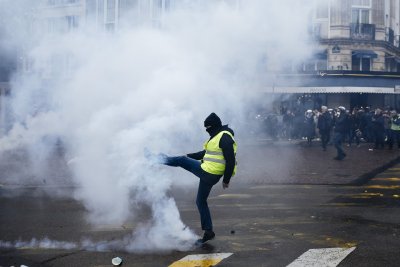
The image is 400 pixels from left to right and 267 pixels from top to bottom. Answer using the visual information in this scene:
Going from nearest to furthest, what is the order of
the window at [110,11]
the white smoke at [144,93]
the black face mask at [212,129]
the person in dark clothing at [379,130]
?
1. the black face mask at [212,129]
2. the white smoke at [144,93]
3. the window at [110,11]
4. the person in dark clothing at [379,130]

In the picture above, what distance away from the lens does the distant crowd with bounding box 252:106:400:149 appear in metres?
24.2

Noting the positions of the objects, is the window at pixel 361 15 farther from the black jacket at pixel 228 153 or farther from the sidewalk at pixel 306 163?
the black jacket at pixel 228 153

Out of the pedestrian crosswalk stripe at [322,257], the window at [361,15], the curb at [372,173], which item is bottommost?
the pedestrian crosswalk stripe at [322,257]

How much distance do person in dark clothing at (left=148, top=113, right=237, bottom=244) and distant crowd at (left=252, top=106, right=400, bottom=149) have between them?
16404 mm

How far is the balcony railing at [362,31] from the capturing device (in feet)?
121

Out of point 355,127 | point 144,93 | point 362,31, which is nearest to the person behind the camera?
point 144,93

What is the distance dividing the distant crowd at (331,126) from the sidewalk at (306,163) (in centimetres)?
61

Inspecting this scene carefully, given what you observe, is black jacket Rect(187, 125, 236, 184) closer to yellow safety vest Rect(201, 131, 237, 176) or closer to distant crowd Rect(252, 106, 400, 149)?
yellow safety vest Rect(201, 131, 237, 176)

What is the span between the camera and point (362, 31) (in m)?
36.8

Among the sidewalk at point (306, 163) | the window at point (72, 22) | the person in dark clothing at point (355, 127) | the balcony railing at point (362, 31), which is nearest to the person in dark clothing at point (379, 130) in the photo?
the sidewalk at point (306, 163)

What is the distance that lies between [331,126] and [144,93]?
15.4m

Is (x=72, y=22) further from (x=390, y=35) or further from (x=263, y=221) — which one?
(x=390, y=35)

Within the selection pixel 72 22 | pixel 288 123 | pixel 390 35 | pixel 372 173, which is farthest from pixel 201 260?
pixel 390 35

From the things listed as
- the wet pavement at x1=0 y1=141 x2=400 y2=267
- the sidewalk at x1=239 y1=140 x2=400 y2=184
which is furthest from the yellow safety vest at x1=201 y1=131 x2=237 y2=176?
the sidewalk at x1=239 y1=140 x2=400 y2=184
